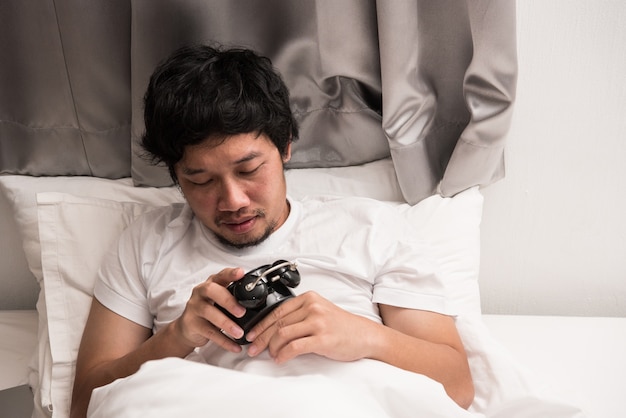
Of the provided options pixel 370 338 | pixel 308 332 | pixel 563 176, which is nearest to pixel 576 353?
pixel 563 176

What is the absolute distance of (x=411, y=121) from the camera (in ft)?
4.75

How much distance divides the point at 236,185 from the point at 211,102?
0.15 m

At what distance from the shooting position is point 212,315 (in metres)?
1.05

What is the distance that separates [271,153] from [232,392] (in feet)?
1.42

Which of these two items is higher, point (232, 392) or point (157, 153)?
point (157, 153)

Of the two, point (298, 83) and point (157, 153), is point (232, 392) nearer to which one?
point (157, 153)

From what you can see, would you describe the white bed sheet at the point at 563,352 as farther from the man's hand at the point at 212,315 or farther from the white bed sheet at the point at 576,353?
the man's hand at the point at 212,315

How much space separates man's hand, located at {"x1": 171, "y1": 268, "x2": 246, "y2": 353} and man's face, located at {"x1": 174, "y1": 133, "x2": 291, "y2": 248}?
0.15m

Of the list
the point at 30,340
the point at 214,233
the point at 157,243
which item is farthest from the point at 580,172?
the point at 30,340

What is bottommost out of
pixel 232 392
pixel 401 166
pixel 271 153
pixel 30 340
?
pixel 30 340

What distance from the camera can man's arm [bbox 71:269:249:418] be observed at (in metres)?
1.04

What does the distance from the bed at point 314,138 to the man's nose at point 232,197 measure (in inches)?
14.3

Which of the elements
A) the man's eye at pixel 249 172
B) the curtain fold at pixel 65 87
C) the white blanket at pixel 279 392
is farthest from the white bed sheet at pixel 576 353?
the curtain fold at pixel 65 87

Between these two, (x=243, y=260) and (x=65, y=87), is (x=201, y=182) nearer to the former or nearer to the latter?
(x=243, y=260)
